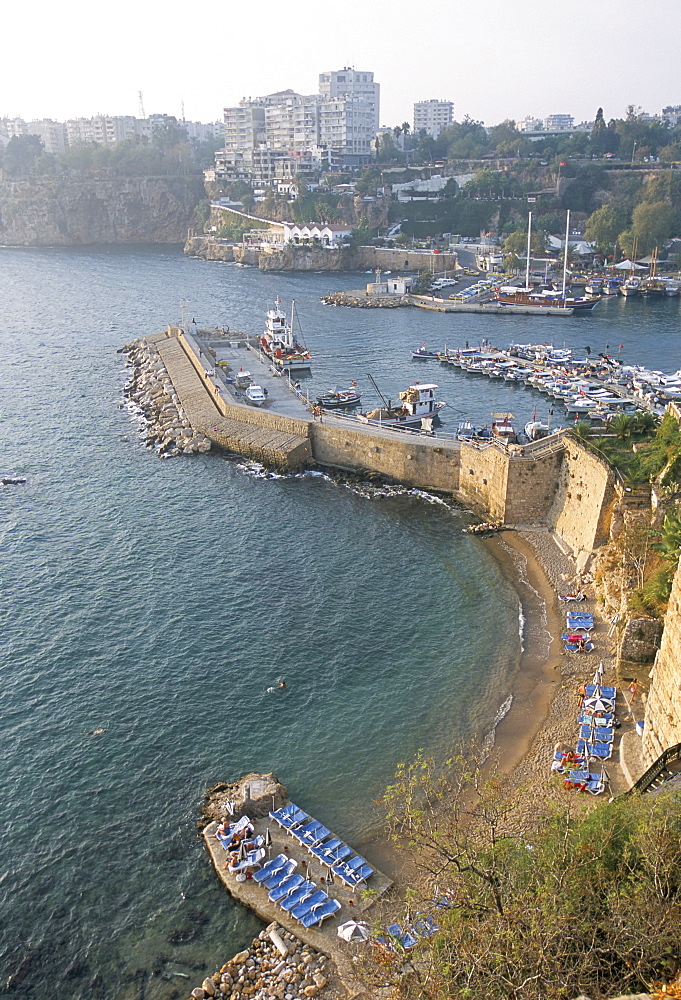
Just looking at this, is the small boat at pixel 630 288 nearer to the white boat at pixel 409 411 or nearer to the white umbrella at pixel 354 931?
the white boat at pixel 409 411

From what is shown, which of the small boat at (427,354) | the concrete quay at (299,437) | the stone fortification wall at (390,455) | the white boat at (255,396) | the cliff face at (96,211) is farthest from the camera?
the cliff face at (96,211)

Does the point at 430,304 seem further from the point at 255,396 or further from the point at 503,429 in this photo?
the point at 503,429

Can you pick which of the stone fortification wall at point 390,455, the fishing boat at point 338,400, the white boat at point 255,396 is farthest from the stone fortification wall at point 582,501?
the white boat at point 255,396

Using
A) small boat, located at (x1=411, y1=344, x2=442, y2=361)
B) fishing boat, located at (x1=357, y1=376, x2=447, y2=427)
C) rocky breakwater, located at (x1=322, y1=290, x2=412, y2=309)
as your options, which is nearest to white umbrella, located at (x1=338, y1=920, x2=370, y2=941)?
fishing boat, located at (x1=357, y1=376, x2=447, y2=427)

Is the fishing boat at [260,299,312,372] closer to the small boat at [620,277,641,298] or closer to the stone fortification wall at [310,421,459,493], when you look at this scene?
the stone fortification wall at [310,421,459,493]

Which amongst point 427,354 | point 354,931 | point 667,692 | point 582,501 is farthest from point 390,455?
point 427,354

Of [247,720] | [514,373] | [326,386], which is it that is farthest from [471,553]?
[514,373]
